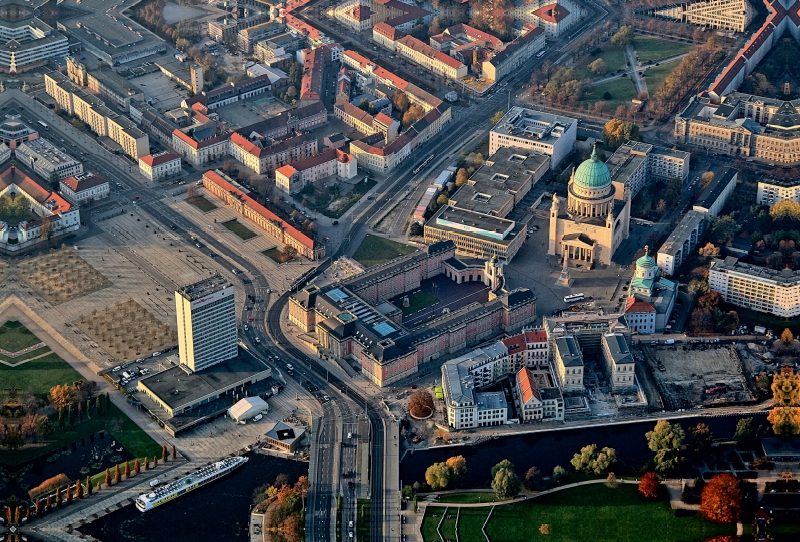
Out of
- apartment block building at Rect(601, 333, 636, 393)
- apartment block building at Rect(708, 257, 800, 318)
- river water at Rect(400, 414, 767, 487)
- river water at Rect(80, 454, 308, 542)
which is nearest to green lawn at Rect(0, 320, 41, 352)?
river water at Rect(80, 454, 308, 542)

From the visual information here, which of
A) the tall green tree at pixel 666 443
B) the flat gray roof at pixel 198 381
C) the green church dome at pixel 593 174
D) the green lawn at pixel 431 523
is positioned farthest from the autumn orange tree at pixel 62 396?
the green church dome at pixel 593 174

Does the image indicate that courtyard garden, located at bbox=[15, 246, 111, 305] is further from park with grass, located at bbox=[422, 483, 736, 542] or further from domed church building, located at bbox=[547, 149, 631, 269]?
park with grass, located at bbox=[422, 483, 736, 542]

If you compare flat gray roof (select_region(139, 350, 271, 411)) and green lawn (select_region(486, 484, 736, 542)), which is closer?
green lawn (select_region(486, 484, 736, 542))

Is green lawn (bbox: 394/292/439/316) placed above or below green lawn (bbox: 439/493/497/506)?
below

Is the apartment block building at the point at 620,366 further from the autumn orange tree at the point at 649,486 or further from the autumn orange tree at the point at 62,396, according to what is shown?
the autumn orange tree at the point at 62,396

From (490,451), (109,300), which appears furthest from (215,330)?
(490,451)

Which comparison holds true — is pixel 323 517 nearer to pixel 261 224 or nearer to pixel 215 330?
pixel 215 330

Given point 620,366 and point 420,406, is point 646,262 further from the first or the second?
point 420,406

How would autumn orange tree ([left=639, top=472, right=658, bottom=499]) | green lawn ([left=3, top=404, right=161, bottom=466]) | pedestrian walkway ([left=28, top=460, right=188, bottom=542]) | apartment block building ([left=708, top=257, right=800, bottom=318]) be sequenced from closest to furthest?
1. pedestrian walkway ([left=28, top=460, right=188, bottom=542])
2. autumn orange tree ([left=639, top=472, right=658, bottom=499])
3. green lawn ([left=3, top=404, right=161, bottom=466])
4. apartment block building ([left=708, top=257, right=800, bottom=318])
